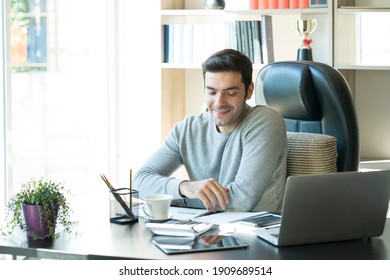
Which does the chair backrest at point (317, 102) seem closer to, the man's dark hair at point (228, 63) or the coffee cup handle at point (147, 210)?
the man's dark hair at point (228, 63)

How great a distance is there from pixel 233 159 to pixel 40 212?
3.08 feet

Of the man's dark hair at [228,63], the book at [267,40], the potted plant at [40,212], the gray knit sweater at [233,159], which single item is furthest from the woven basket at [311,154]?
the book at [267,40]

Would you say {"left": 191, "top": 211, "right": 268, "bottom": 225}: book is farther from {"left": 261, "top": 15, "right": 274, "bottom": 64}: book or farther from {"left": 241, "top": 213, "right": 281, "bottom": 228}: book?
{"left": 261, "top": 15, "right": 274, "bottom": 64}: book

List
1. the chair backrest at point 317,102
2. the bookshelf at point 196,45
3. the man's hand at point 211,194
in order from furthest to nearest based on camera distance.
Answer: the bookshelf at point 196,45 → the chair backrest at point 317,102 → the man's hand at point 211,194

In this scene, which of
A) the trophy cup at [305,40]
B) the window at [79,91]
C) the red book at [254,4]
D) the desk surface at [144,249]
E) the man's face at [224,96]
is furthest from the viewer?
the red book at [254,4]

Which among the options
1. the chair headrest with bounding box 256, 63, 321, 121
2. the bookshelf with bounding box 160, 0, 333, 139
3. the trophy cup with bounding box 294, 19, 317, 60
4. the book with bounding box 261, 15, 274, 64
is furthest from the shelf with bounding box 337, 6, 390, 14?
the chair headrest with bounding box 256, 63, 321, 121

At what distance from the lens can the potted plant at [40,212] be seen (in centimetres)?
218

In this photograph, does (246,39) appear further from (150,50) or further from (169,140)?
(169,140)

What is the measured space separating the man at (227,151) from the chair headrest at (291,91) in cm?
26

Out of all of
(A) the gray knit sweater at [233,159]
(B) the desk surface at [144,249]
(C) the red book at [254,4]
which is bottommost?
(B) the desk surface at [144,249]

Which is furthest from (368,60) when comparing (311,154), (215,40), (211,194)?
(211,194)

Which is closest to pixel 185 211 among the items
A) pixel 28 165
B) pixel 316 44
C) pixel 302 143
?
pixel 302 143

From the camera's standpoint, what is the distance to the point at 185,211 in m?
2.55
